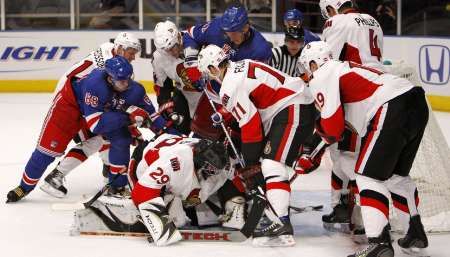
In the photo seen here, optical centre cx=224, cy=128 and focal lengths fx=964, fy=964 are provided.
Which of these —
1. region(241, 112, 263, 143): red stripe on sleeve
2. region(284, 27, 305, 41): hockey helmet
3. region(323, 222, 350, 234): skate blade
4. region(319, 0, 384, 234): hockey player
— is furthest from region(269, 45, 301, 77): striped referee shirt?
region(241, 112, 263, 143): red stripe on sleeve

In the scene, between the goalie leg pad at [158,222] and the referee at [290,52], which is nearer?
the goalie leg pad at [158,222]

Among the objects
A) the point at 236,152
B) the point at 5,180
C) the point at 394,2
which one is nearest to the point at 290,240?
the point at 236,152

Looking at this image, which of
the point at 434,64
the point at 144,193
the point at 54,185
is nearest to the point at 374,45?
the point at 144,193

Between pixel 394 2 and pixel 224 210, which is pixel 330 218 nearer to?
pixel 224 210

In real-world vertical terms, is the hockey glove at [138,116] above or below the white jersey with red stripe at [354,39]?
below

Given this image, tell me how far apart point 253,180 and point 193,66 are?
1.36 m

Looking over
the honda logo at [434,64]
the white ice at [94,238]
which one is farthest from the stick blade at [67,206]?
the honda logo at [434,64]

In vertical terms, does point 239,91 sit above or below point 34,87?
above

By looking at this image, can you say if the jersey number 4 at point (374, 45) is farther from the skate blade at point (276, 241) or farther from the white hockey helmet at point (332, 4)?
the skate blade at point (276, 241)

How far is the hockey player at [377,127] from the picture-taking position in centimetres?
446

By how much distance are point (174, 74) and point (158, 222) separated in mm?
1677

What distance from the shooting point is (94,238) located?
5.07 metres

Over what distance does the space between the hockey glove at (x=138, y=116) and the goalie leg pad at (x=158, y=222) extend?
1.01 metres

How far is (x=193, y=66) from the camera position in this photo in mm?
6219
